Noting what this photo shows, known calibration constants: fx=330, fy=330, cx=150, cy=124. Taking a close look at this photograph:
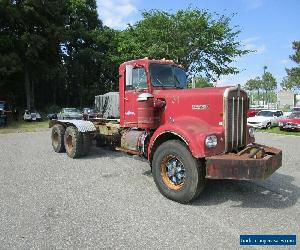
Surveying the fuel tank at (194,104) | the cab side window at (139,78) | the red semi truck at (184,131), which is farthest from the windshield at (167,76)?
the fuel tank at (194,104)

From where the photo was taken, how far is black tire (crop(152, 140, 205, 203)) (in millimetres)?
5926

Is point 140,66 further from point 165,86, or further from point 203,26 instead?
point 203,26

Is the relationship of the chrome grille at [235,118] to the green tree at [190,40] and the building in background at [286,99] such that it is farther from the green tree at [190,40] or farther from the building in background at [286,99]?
the building in background at [286,99]

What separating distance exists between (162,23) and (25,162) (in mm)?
23120

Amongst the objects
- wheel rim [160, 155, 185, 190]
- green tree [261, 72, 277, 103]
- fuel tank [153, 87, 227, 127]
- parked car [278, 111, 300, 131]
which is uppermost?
green tree [261, 72, 277, 103]

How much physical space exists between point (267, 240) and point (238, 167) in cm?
135

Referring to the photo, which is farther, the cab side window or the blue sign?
the cab side window

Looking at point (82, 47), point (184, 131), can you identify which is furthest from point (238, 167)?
point (82, 47)

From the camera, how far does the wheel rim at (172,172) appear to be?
6.25 metres

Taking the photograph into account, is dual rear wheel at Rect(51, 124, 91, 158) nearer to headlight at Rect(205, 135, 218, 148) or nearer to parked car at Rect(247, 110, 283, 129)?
headlight at Rect(205, 135, 218, 148)

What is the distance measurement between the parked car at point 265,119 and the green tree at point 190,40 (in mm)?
7062

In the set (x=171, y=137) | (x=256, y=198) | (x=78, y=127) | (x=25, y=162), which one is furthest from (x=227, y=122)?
(x=25, y=162)

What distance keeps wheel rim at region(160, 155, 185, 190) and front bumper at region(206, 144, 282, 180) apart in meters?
0.64

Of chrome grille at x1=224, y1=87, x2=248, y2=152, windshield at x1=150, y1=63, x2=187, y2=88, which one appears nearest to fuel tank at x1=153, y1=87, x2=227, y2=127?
chrome grille at x1=224, y1=87, x2=248, y2=152
